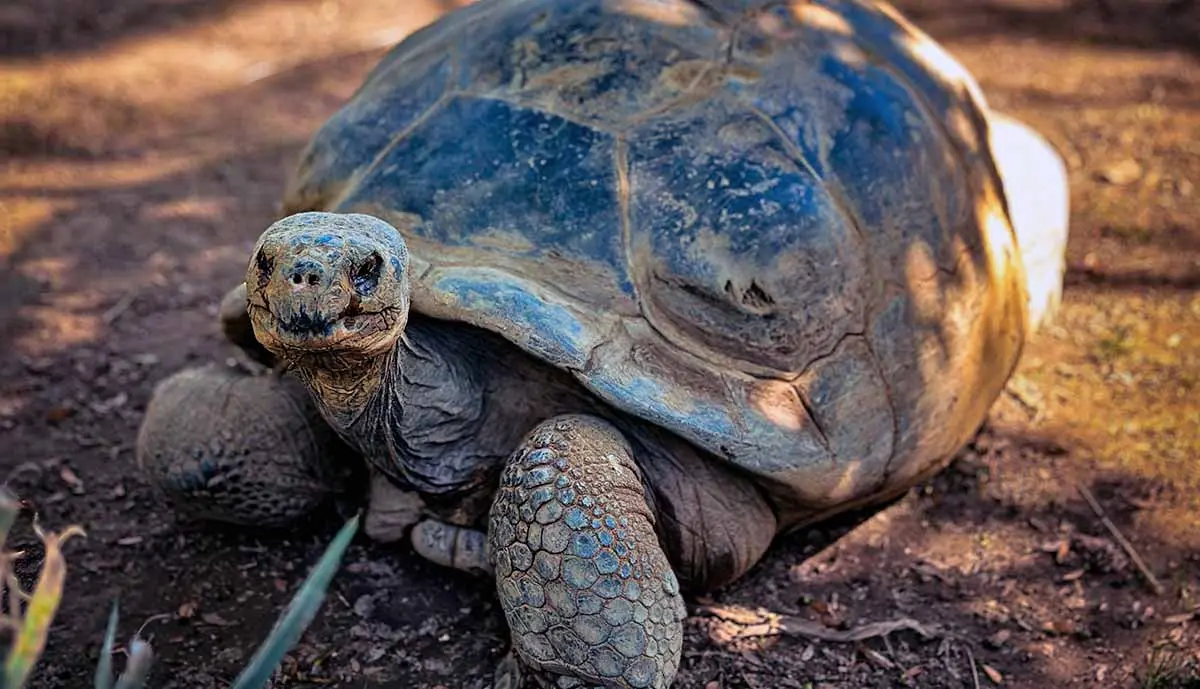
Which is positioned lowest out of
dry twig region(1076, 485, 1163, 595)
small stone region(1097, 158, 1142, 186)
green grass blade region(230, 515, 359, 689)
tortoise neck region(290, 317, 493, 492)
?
small stone region(1097, 158, 1142, 186)

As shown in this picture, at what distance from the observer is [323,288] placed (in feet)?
7.31

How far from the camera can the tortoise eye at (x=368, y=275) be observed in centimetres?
229

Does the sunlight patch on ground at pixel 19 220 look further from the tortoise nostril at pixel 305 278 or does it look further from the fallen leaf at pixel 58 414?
the tortoise nostril at pixel 305 278

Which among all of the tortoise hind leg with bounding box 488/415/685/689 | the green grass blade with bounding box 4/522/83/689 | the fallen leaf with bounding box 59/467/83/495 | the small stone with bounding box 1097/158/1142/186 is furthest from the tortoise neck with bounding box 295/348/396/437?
the small stone with bounding box 1097/158/1142/186

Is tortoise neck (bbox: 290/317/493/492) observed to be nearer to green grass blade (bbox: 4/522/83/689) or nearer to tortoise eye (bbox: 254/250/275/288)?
tortoise eye (bbox: 254/250/275/288)

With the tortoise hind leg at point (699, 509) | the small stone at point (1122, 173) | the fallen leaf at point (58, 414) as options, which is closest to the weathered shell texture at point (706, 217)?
the tortoise hind leg at point (699, 509)

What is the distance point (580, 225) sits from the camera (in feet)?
9.16

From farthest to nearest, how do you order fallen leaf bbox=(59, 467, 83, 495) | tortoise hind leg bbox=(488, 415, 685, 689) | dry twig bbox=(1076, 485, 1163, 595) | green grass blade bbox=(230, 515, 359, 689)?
fallen leaf bbox=(59, 467, 83, 495) < dry twig bbox=(1076, 485, 1163, 595) < tortoise hind leg bbox=(488, 415, 685, 689) < green grass blade bbox=(230, 515, 359, 689)

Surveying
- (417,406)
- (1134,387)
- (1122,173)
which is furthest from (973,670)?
(1122,173)

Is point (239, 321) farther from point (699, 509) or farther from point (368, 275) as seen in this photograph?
point (699, 509)

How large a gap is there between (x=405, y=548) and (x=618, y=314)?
935 mm

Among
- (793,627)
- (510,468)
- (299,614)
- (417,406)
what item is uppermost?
(299,614)

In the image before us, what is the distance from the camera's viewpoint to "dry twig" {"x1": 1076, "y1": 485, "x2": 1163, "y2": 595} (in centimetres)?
310

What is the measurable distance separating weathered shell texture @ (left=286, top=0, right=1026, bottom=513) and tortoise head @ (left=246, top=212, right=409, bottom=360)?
0.31 m
